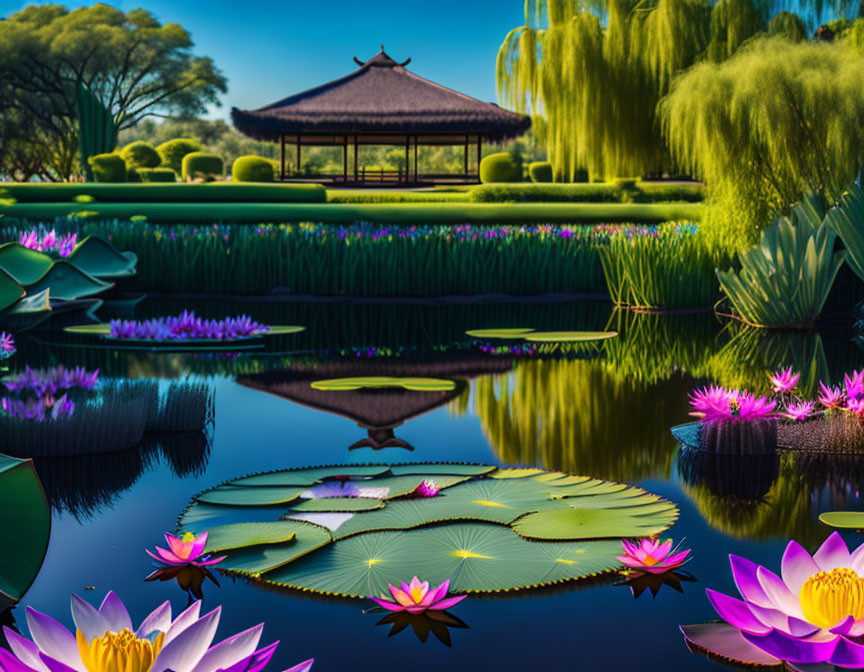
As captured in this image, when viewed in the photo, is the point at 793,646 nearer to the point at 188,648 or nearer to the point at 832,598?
the point at 832,598

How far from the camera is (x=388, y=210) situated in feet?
55.5

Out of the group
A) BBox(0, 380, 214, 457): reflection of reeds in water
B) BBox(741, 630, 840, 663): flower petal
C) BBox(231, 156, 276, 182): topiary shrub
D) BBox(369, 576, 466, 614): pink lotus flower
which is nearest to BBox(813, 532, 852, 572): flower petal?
BBox(741, 630, 840, 663): flower petal

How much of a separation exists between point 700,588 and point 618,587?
0.23 m

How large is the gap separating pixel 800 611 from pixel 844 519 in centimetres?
133

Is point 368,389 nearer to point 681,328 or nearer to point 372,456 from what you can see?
point 372,456

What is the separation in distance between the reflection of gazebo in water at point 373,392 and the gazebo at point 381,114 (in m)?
22.2

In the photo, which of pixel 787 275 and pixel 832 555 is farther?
pixel 787 275

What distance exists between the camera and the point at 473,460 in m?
4.02

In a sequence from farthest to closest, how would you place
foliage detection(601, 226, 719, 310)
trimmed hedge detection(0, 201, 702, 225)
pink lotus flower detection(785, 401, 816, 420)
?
1. trimmed hedge detection(0, 201, 702, 225)
2. foliage detection(601, 226, 719, 310)
3. pink lotus flower detection(785, 401, 816, 420)

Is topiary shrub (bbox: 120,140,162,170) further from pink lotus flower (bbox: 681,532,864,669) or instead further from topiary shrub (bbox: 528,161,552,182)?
pink lotus flower (bbox: 681,532,864,669)

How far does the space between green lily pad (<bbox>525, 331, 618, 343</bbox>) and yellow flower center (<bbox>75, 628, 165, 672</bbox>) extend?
614 centimetres

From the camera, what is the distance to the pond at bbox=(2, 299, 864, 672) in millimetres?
2334

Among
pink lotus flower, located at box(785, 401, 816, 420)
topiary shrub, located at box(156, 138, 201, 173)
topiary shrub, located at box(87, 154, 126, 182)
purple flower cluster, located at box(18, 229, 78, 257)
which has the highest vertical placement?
topiary shrub, located at box(156, 138, 201, 173)

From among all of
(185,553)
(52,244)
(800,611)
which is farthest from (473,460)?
(52,244)
